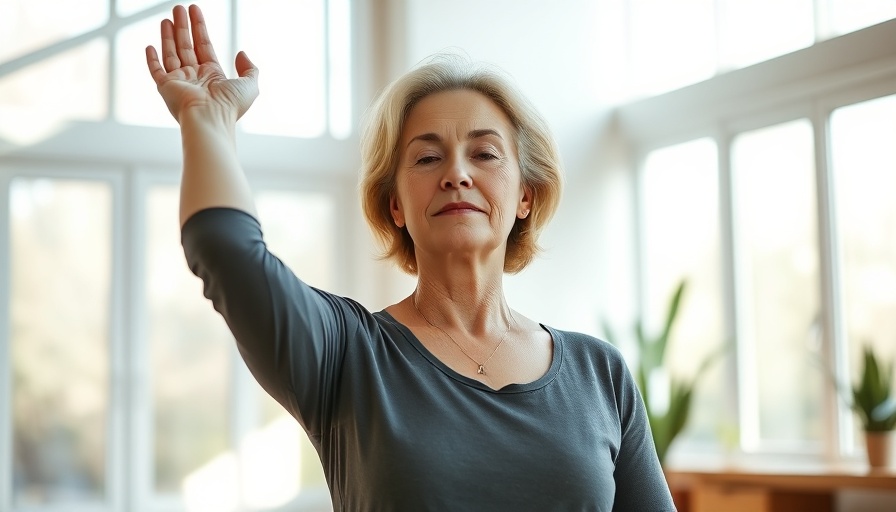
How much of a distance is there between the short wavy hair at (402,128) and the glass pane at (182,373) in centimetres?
394

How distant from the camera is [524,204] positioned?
1.61m

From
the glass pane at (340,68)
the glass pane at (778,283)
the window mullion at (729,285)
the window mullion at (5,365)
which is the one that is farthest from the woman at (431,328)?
the glass pane at (340,68)

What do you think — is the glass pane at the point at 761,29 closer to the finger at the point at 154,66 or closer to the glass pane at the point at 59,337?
the glass pane at the point at 59,337

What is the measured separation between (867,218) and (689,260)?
126 cm

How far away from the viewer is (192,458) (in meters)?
5.39

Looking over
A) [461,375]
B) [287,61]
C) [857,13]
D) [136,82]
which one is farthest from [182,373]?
[461,375]

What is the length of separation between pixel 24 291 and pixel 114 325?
0.46 meters

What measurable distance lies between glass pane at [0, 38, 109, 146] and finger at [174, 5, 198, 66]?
4259 mm

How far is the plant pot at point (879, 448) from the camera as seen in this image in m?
4.44

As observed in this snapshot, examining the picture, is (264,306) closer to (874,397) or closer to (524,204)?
(524,204)

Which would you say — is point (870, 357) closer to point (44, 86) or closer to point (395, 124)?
point (395, 124)

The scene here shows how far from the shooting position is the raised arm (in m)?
1.09

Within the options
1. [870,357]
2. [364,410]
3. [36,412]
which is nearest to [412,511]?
[364,410]

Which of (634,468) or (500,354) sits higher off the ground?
(500,354)
